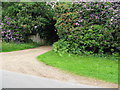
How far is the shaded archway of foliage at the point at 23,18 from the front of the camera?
→ 38.6 ft

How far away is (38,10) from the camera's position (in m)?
12.2

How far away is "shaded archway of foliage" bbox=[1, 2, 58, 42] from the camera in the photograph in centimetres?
1177

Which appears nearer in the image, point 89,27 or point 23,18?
point 89,27

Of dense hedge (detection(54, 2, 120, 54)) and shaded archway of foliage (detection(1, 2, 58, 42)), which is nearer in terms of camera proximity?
dense hedge (detection(54, 2, 120, 54))

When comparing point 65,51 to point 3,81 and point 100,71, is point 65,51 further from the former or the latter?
point 3,81

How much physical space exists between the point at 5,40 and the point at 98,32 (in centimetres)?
844

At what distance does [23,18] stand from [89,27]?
575 centimetres

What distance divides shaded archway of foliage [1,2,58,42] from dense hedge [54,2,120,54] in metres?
3.14

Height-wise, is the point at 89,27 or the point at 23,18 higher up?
the point at 23,18

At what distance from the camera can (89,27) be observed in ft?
27.8

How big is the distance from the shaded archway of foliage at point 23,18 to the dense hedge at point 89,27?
3.14 metres

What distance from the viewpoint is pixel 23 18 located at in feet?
38.3

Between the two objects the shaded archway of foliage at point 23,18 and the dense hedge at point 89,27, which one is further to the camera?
the shaded archway of foliage at point 23,18

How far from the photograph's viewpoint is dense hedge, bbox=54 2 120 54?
8.02 m
